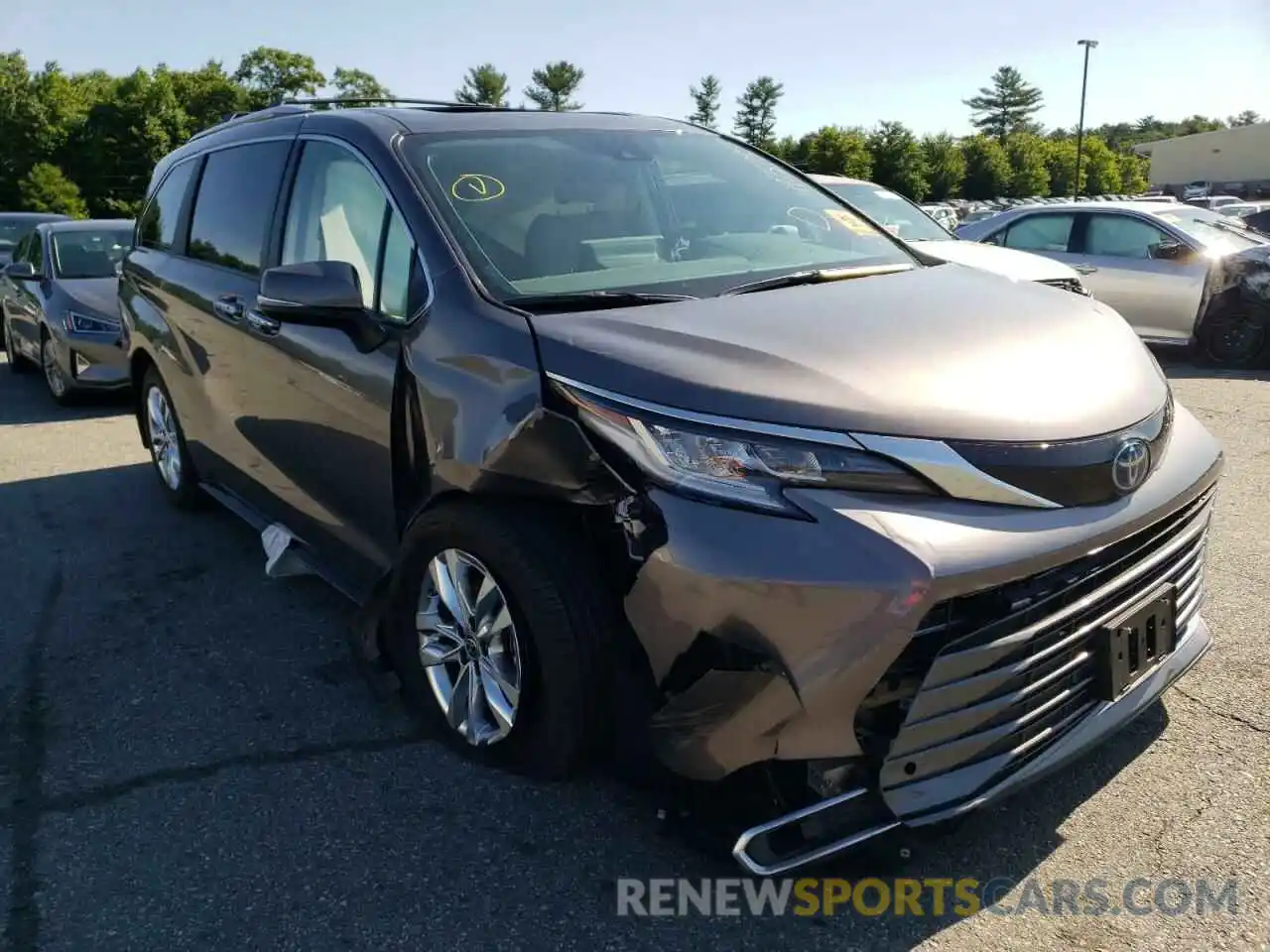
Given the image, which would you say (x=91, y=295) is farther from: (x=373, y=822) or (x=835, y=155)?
(x=835, y=155)

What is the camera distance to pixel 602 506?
240 centimetres

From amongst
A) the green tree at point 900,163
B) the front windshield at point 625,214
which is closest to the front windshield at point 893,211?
the front windshield at point 625,214

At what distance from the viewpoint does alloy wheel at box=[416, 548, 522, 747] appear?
2709 mm

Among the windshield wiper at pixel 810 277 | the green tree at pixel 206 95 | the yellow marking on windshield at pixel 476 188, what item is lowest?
the windshield wiper at pixel 810 277

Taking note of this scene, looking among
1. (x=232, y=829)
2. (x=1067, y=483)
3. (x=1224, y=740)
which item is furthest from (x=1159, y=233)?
(x=232, y=829)

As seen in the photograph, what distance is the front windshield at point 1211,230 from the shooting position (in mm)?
9961

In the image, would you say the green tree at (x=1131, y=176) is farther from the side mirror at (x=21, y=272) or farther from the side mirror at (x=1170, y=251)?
the side mirror at (x=21, y=272)

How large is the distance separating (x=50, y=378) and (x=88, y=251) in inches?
48.9

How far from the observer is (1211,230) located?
10.2 metres

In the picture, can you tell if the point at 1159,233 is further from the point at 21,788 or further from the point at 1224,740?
the point at 21,788

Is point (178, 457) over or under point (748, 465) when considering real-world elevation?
under

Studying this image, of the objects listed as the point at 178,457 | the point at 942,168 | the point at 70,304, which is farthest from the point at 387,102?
the point at 942,168

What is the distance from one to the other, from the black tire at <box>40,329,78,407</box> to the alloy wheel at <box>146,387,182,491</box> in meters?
3.42

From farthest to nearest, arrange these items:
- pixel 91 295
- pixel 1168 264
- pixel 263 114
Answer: pixel 1168 264 < pixel 91 295 < pixel 263 114
